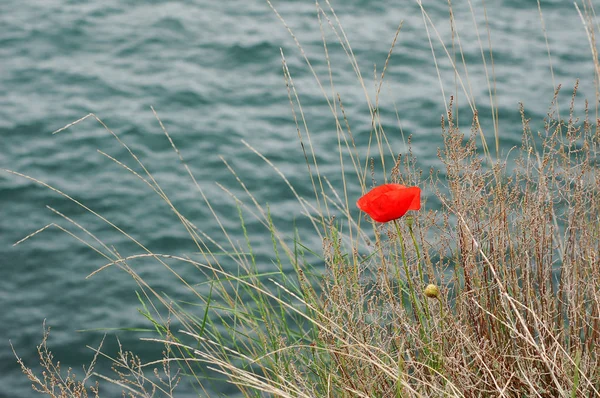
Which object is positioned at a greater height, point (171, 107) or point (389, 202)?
point (389, 202)

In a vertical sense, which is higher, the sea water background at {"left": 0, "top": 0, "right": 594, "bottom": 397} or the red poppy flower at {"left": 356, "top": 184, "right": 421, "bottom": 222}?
the red poppy flower at {"left": 356, "top": 184, "right": 421, "bottom": 222}

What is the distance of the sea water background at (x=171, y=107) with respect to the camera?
4.07m

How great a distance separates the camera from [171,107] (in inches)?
213

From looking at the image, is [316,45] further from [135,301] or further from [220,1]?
[135,301]

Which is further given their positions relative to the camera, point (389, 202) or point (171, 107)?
point (171, 107)

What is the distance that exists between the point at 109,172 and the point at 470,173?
324 centimetres

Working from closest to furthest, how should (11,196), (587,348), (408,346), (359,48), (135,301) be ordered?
(587,348) < (408,346) < (135,301) < (11,196) < (359,48)

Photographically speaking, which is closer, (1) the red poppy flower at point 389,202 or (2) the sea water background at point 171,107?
(1) the red poppy flower at point 389,202

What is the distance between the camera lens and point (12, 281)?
4.02 metres

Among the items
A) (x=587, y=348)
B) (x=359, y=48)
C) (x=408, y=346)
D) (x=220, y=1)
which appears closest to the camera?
(x=587, y=348)

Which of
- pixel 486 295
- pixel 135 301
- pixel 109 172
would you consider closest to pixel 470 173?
pixel 486 295

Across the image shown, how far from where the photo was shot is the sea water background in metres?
4.07

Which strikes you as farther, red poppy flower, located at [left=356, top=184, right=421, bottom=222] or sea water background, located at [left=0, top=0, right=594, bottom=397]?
sea water background, located at [left=0, top=0, right=594, bottom=397]

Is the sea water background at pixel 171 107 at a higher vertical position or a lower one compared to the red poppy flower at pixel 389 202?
lower
